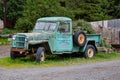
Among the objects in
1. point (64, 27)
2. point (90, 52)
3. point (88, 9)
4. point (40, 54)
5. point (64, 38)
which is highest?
point (88, 9)

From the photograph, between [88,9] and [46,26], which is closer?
[46,26]

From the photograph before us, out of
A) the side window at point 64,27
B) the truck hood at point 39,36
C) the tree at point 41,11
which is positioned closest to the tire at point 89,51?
the side window at point 64,27

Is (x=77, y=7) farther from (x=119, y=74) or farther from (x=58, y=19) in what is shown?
(x=119, y=74)

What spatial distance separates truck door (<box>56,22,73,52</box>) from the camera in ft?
63.7

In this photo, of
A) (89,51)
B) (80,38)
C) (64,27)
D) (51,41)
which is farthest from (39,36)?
(89,51)

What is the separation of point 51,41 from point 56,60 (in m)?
1.08

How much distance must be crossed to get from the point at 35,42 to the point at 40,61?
937 millimetres

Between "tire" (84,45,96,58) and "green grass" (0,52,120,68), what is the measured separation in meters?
0.27

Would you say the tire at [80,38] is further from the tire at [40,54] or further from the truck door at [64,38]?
the tire at [40,54]

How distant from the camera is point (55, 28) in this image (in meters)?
19.4

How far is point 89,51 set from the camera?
68.7 feet

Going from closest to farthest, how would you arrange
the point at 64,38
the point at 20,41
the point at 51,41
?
the point at 20,41 → the point at 51,41 → the point at 64,38

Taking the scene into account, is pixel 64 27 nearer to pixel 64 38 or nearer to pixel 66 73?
pixel 64 38

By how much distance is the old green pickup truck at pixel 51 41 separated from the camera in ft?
60.2
